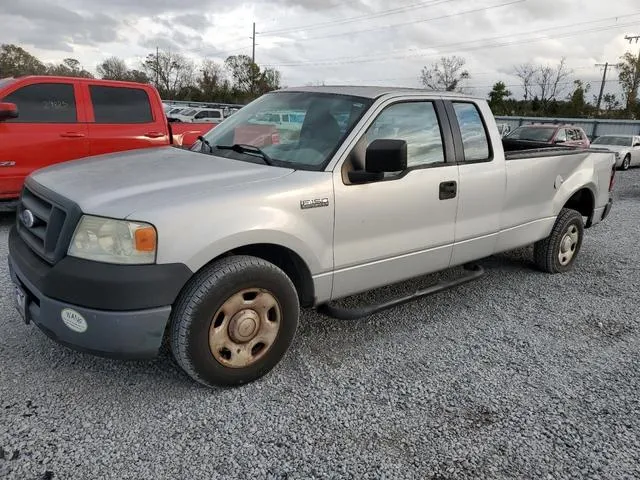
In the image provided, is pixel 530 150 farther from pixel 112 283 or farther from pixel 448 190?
pixel 112 283

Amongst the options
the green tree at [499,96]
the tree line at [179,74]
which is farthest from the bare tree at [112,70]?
the green tree at [499,96]

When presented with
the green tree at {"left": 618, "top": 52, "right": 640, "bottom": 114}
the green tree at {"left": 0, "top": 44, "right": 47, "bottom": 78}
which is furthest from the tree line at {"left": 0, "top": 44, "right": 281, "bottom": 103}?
the green tree at {"left": 618, "top": 52, "right": 640, "bottom": 114}

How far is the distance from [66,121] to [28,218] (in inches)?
168

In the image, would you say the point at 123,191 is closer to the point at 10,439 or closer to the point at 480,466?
the point at 10,439

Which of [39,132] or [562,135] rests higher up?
[39,132]

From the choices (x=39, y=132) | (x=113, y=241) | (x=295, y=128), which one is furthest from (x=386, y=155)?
(x=39, y=132)

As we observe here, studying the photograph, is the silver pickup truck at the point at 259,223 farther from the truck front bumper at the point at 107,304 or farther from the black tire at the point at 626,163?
the black tire at the point at 626,163

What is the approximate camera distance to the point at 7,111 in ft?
19.4

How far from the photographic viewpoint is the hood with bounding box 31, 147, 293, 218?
2.57 metres

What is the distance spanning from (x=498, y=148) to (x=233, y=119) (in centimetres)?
223

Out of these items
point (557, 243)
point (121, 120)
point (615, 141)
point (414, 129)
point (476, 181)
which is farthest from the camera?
point (615, 141)

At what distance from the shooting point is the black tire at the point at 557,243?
5.09m

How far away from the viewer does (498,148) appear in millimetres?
4234

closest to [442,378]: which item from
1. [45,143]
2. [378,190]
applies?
[378,190]
